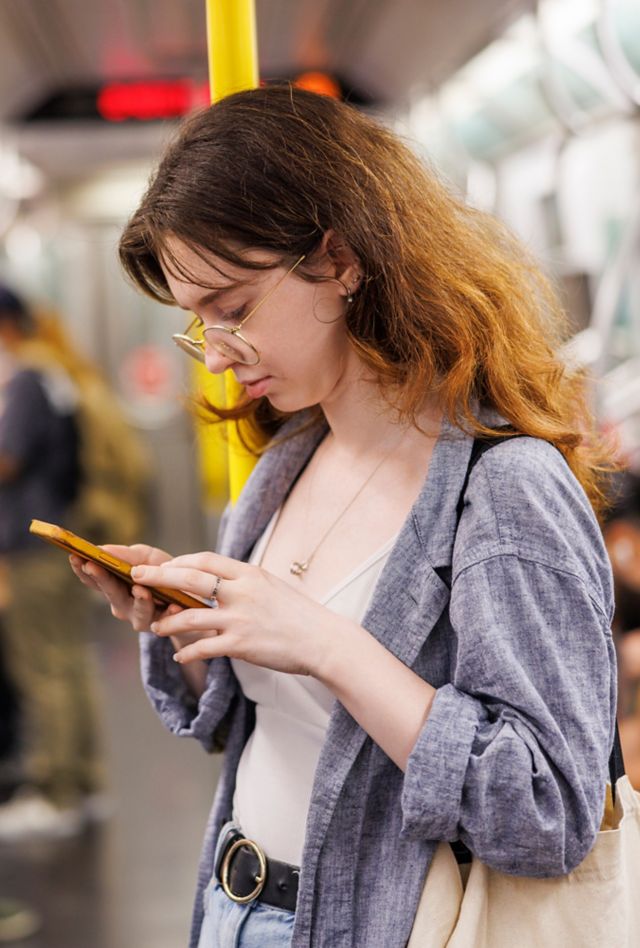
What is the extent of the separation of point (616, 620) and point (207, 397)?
5.55 feet

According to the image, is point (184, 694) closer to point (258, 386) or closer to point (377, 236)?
point (258, 386)

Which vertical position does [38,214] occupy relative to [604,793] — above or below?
above

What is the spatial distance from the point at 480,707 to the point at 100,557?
416 mm

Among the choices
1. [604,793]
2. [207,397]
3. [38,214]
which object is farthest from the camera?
[38,214]

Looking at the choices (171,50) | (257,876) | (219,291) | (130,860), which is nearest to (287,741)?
(257,876)

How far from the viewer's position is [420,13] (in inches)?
242

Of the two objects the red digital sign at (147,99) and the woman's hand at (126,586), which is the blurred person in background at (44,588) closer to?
the woman's hand at (126,586)

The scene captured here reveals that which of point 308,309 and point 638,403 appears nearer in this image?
point 308,309

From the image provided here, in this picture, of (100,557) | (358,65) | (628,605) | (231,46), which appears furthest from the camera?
(358,65)

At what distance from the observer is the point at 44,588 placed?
4.34 meters

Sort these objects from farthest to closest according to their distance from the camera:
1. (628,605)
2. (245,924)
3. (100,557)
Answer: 1. (628,605)
2. (245,924)
3. (100,557)

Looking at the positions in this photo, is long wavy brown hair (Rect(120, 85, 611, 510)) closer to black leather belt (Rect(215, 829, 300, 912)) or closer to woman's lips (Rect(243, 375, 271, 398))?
woman's lips (Rect(243, 375, 271, 398))

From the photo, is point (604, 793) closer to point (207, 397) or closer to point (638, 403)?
point (207, 397)

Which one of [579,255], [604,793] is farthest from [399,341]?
[579,255]
